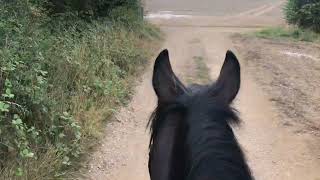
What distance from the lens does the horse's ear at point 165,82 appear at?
8.92 feet

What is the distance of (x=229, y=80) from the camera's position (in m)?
2.75

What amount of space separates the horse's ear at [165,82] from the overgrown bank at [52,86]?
9.52 feet

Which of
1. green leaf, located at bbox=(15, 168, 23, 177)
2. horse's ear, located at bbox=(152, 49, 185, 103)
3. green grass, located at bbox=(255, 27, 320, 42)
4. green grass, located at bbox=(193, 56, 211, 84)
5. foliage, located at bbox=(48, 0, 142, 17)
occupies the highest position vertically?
horse's ear, located at bbox=(152, 49, 185, 103)

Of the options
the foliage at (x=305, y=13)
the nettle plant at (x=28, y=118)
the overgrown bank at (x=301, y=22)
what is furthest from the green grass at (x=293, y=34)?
the nettle plant at (x=28, y=118)

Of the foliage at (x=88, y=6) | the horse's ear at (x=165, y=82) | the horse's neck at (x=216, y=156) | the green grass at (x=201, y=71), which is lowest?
the green grass at (x=201, y=71)

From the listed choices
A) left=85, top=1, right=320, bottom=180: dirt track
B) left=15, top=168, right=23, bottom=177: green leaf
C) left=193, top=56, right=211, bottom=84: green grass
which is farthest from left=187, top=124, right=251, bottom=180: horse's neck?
left=193, top=56, right=211, bottom=84: green grass

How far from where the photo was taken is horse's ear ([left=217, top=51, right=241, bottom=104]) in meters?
2.67

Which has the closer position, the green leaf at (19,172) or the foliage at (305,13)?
the green leaf at (19,172)

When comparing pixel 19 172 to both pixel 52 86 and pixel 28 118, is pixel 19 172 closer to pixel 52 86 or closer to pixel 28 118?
pixel 28 118

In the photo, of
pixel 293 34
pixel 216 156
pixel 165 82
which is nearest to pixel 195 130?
pixel 216 156

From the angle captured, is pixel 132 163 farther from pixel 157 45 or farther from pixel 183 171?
pixel 157 45

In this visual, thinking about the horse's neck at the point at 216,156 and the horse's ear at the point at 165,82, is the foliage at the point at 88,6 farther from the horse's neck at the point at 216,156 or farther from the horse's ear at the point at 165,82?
the horse's neck at the point at 216,156

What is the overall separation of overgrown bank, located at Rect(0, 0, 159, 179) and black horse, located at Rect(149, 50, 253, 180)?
2997 mm

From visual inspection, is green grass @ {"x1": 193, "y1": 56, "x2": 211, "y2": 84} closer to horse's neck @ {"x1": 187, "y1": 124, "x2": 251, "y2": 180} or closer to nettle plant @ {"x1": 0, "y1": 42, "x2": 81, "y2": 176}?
nettle plant @ {"x1": 0, "y1": 42, "x2": 81, "y2": 176}
